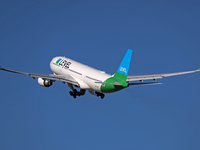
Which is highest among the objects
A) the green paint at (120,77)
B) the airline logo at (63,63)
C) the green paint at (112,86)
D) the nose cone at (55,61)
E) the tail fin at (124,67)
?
the nose cone at (55,61)

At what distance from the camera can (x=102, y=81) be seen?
71.8 m

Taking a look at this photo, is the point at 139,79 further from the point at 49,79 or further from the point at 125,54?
the point at 49,79

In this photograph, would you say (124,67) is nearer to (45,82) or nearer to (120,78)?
(120,78)

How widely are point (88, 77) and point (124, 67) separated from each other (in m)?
8.13

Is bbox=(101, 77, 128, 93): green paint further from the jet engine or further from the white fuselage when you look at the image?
the jet engine

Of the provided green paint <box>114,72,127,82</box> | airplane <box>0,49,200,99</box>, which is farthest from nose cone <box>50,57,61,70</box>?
green paint <box>114,72,127,82</box>

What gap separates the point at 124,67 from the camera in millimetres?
69312

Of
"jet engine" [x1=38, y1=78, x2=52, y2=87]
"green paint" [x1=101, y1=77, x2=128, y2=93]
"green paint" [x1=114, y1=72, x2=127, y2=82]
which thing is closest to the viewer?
"green paint" [x1=101, y1=77, x2=128, y2=93]

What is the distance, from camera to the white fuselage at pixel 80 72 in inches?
2889

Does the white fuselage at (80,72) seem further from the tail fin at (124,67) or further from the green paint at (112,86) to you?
the tail fin at (124,67)

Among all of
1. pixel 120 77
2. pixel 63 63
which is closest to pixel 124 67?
pixel 120 77

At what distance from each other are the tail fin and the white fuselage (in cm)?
247

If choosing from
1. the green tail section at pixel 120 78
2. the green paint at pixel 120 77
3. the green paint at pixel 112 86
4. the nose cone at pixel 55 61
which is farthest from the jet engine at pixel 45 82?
the green paint at pixel 120 77

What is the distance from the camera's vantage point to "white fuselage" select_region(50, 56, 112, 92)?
241ft
